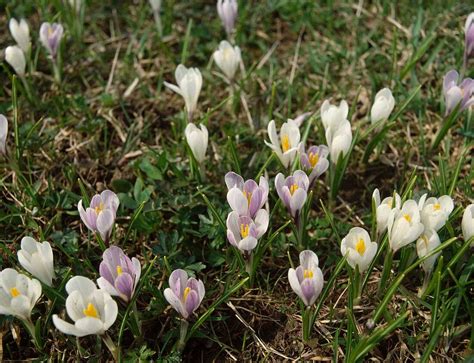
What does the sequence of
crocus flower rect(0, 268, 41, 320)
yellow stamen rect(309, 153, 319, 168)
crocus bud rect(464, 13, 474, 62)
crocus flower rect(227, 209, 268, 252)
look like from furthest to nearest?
crocus bud rect(464, 13, 474, 62) < yellow stamen rect(309, 153, 319, 168) < crocus flower rect(227, 209, 268, 252) < crocus flower rect(0, 268, 41, 320)

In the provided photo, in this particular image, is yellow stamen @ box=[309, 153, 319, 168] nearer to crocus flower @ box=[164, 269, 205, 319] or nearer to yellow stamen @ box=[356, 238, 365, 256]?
yellow stamen @ box=[356, 238, 365, 256]

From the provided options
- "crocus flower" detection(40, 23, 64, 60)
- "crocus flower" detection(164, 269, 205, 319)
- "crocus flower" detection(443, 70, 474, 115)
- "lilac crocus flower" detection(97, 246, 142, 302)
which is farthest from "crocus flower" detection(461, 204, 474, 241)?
"crocus flower" detection(40, 23, 64, 60)

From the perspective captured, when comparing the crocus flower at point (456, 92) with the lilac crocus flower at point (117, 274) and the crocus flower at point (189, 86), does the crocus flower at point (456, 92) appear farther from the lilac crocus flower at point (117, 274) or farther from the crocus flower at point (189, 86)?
the lilac crocus flower at point (117, 274)

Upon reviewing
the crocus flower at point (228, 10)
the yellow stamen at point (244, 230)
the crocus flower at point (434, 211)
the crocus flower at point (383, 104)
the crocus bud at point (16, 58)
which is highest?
the crocus flower at point (228, 10)

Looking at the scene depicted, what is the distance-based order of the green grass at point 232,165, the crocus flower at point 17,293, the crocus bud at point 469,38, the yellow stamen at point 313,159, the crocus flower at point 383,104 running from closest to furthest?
1. the crocus flower at point 17,293
2. the green grass at point 232,165
3. the yellow stamen at point 313,159
4. the crocus flower at point 383,104
5. the crocus bud at point 469,38

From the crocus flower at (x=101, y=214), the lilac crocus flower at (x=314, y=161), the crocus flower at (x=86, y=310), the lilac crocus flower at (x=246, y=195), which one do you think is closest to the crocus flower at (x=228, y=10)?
the lilac crocus flower at (x=314, y=161)

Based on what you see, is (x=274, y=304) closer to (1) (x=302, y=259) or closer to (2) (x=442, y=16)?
(1) (x=302, y=259)
